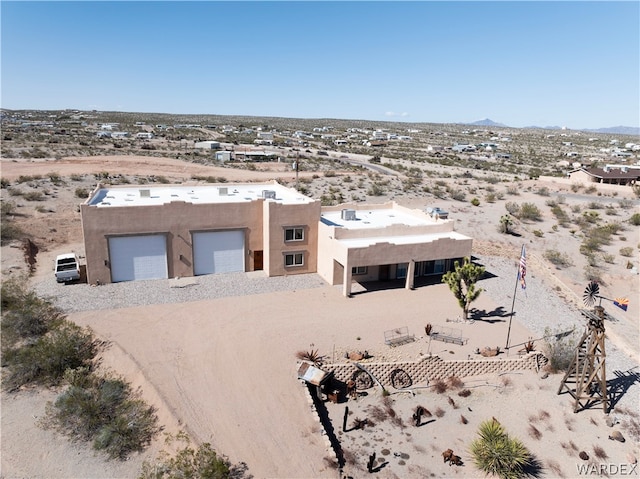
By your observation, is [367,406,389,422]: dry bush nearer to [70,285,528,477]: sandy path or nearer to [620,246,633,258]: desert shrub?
[70,285,528,477]: sandy path

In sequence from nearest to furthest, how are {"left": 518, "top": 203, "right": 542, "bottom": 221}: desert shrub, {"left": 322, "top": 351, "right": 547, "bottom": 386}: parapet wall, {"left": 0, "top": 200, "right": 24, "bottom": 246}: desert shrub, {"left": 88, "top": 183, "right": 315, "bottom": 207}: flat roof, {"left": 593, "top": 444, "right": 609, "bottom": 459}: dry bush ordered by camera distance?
{"left": 593, "top": 444, "right": 609, "bottom": 459}: dry bush, {"left": 322, "top": 351, "right": 547, "bottom": 386}: parapet wall, {"left": 88, "top": 183, "right": 315, "bottom": 207}: flat roof, {"left": 0, "top": 200, "right": 24, "bottom": 246}: desert shrub, {"left": 518, "top": 203, "right": 542, "bottom": 221}: desert shrub

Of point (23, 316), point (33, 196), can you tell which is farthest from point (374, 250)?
point (33, 196)

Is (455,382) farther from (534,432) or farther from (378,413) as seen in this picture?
(378,413)

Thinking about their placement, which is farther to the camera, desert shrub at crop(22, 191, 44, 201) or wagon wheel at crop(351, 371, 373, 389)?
desert shrub at crop(22, 191, 44, 201)

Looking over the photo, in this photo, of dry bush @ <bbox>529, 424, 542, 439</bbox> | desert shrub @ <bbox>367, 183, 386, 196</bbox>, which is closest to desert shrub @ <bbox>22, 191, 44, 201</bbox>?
desert shrub @ <bbox>367, 183, 386, 196</bbox>

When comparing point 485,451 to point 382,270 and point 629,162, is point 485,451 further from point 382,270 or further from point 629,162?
point 629,162

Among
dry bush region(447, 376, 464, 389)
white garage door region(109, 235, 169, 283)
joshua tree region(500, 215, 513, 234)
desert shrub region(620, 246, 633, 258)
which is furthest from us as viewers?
joshua tree region(500, 215, 513, 234)

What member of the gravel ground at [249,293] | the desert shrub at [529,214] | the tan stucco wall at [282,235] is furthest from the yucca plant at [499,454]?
the desert shrub at [529,214]
